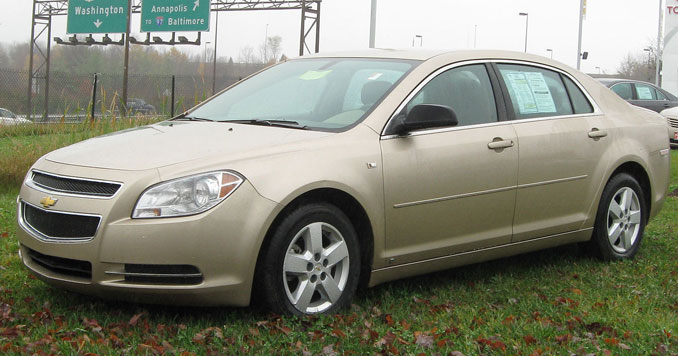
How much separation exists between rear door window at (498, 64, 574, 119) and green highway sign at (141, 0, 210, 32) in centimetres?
2393

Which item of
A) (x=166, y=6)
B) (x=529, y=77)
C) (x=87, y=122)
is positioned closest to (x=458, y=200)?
(x=529, y=77)

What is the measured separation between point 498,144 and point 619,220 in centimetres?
158

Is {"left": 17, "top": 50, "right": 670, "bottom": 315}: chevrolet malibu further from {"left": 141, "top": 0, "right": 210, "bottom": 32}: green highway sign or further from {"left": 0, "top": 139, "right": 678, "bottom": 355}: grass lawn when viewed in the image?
{"left": 141, "top": 0, "right": 210, "bottom": 32}: green highway sign

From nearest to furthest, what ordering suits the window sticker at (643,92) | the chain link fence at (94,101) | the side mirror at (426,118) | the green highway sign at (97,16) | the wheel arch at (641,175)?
the side mirror at (426,118), the wheel arch at (641,175), the chain link fence at (94,101), the window sticker at (643,92), the green highway sign at (97,16)

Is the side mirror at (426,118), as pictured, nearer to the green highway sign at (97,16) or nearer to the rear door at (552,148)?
the rear door at (552,148)

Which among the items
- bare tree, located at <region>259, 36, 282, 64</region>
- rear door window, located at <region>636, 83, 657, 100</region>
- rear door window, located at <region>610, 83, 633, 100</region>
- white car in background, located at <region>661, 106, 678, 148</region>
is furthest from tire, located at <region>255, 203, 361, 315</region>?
bare tree, located at <region>259, 36, 282, 64</region>

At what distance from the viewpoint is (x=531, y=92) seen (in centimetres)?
615

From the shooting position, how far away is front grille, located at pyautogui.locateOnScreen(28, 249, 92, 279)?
14.6ft

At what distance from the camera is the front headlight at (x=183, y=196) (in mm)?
4301

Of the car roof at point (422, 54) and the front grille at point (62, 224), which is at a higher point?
the car roof at point (422, 54)

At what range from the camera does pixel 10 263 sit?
6.04m

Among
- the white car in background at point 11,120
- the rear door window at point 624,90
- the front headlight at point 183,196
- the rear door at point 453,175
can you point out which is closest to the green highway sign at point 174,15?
the white car in background at point 11,120

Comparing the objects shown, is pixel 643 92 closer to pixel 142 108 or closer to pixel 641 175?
pixel 142 108

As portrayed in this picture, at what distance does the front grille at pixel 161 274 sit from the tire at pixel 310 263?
1.13 ft
